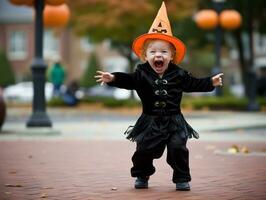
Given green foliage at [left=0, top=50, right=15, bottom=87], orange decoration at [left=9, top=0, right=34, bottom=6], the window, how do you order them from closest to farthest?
orange decoration at [left=9, top=0, right=34, bottom=6], green foliage at [left=0, top=50, right=15, bottom=87], the window

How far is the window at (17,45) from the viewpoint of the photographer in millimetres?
56981

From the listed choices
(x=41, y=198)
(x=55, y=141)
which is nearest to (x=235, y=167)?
(x=41, y=198)

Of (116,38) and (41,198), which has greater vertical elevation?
(116,38)

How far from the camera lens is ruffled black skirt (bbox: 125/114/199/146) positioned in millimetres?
6027

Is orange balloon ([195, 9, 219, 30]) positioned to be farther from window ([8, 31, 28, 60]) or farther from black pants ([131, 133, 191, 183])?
window ([8, 31, 28, 60])

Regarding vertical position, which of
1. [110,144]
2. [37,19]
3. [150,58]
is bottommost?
[110,144]

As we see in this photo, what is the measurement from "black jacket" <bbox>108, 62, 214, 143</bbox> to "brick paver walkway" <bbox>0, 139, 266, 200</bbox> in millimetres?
554

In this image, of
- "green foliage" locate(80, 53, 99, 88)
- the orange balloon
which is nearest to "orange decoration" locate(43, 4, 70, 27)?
the orange balloon

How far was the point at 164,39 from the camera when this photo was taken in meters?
6.09

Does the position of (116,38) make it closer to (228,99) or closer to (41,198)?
(228,99)

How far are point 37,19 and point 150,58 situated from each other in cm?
761

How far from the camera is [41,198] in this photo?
5426 mm

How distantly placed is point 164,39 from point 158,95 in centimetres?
52

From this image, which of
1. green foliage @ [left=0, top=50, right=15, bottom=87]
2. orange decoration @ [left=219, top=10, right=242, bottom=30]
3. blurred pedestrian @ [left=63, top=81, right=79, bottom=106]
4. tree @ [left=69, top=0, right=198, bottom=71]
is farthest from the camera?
green foliage @ [left=0, top=50, right=15, bottom=87]
